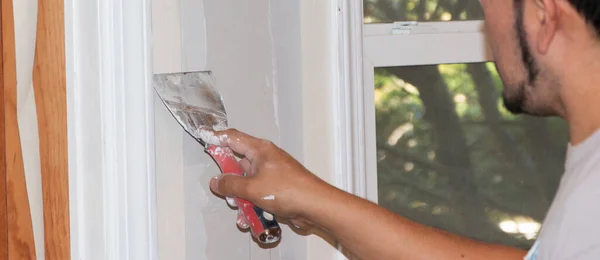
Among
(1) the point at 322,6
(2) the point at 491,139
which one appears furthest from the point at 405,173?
(1) the point at 322,6

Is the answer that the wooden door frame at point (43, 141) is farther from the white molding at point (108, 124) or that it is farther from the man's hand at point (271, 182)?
the man's hand at point (271, 182)

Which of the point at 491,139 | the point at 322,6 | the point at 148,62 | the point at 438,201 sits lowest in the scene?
the point at 438,201

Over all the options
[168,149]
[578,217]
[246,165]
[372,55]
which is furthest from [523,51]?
[372,55]

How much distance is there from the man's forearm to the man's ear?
0.37 metres

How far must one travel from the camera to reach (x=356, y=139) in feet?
5.48

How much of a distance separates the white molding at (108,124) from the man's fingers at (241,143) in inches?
6.1

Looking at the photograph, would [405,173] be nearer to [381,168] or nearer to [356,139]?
[381,168]

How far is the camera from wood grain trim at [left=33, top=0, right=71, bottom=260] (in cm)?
112

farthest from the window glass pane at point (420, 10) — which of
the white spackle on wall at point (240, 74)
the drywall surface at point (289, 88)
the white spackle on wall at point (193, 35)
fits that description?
the white spackle on wall at point (193, 35)

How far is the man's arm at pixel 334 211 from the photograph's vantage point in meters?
1.24

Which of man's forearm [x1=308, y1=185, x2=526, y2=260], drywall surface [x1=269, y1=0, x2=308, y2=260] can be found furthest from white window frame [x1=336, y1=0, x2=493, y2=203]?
man's forearm [x1=308, y1=185, x2=526, y2=260]

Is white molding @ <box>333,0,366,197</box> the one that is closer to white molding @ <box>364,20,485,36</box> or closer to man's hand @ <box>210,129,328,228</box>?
white molding @ <box>364,20,485,36</box>

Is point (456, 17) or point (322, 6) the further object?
point (456, 17)

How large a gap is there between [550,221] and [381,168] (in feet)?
3.42
